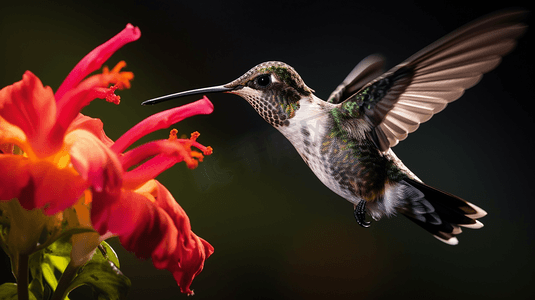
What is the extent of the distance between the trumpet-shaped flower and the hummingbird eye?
0.82 ft

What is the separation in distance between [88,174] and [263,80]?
1.10ft

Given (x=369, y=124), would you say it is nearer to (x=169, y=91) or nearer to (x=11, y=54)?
(x=169, y=91)

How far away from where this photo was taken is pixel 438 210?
538 millimetres

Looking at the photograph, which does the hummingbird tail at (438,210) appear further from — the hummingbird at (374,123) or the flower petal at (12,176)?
the flower petal at (12,176)

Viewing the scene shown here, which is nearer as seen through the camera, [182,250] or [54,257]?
[182,250]

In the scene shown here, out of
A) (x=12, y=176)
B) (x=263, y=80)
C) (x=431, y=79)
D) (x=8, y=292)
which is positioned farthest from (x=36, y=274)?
(x=431, y=79)

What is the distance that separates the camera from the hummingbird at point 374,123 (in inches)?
18.9

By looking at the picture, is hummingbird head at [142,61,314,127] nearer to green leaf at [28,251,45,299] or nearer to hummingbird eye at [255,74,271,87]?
hummingbird eye at [255,74,271,87]

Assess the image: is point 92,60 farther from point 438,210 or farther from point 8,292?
point 438,210

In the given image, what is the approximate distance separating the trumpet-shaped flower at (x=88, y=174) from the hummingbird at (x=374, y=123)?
23 centimetres

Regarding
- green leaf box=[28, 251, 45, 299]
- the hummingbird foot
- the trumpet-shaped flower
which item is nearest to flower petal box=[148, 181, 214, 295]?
the trumpet-shaped flower

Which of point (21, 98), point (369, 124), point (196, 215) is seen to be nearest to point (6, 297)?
point (21, 98)

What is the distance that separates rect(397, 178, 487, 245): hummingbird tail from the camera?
1.70 ft

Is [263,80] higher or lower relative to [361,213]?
higher
